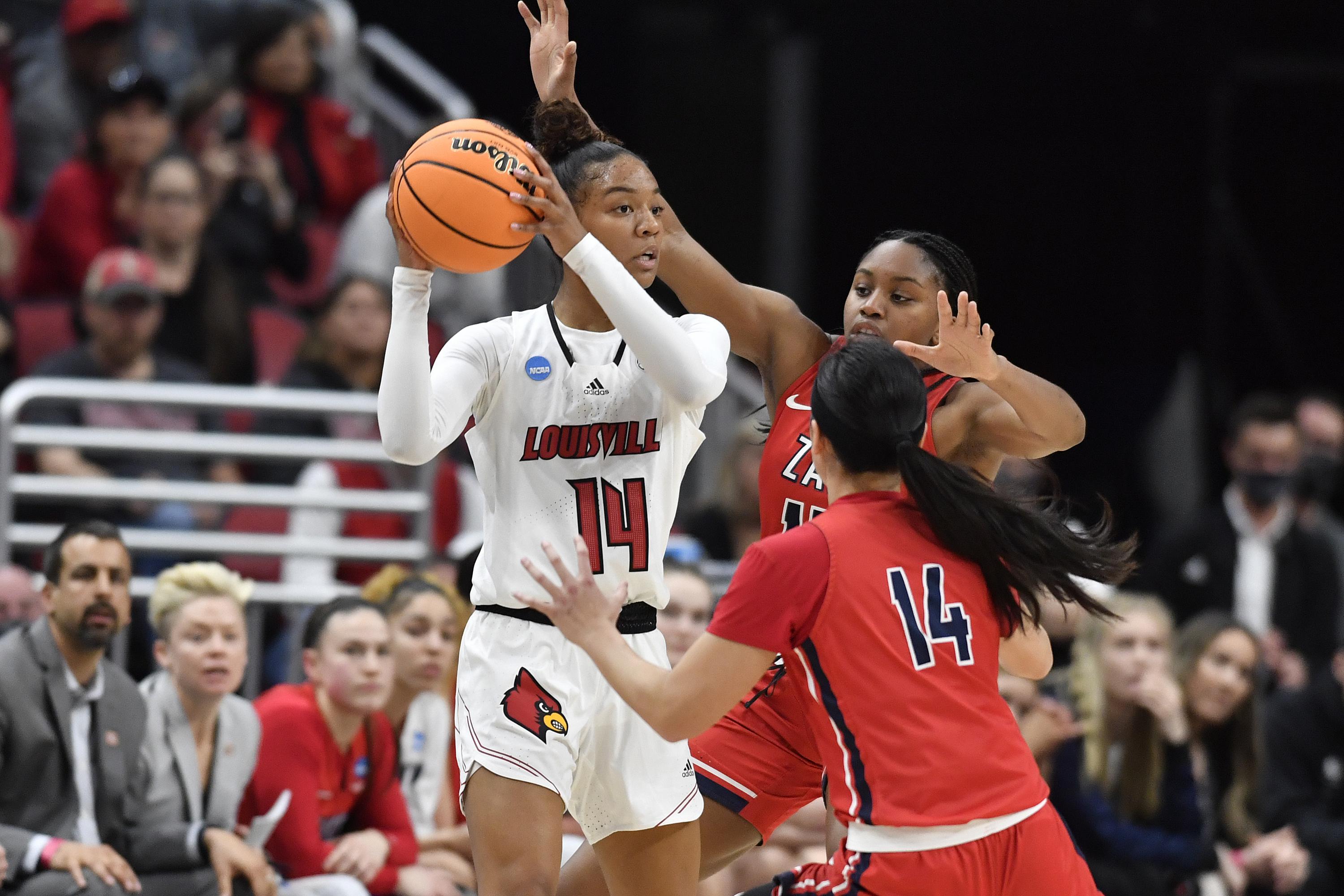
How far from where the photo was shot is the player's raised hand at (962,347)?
398 centimetres

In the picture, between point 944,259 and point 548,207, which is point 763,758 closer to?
point 944,259

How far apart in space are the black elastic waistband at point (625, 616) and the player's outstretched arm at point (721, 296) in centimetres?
82

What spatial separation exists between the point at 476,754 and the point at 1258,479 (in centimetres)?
644

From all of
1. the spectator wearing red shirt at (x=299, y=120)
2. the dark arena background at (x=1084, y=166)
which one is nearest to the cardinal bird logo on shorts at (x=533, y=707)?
the spectator wearing red shirt at (x=299, y=120)

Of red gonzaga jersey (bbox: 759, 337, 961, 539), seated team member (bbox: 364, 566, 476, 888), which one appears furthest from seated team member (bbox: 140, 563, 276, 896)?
red gonzaga jersey (bbox: 759, 337, 961, 539)

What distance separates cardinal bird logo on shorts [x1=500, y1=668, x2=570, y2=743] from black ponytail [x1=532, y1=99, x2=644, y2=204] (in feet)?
3.60

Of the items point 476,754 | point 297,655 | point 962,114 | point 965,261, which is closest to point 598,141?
point 965,261

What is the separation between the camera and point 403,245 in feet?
12.4

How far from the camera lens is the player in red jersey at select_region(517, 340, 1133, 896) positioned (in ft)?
11.2

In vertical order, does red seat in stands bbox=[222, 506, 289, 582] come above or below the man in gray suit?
above

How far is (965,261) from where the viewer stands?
180 inches

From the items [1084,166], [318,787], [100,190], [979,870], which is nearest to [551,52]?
[979,870]

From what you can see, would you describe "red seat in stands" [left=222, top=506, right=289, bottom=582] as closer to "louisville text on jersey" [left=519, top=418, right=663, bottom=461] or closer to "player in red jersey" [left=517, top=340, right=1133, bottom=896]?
"louisville text on jersey" [left=519, top=418, right=663, bottom=461]

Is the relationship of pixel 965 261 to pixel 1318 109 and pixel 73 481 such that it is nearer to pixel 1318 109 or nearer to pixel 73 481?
pixel 73 481
